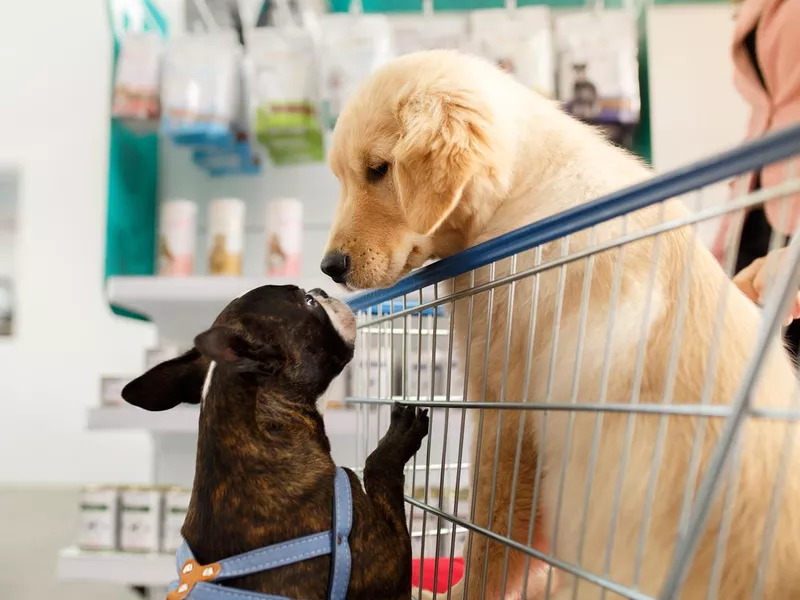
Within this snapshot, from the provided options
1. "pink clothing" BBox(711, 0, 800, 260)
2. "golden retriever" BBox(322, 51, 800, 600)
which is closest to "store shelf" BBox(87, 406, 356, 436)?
"golden retriever" BBox(322, 51, 800, 600)

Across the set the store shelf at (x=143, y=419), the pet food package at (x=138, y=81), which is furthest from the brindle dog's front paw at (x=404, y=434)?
the pet food package at (x=138, y=81)

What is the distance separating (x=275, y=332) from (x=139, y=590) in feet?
5.26

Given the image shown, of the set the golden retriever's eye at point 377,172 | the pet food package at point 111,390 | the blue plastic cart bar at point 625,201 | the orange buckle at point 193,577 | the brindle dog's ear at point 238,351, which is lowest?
the pet food package at point 111,390

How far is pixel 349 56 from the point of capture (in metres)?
1.80

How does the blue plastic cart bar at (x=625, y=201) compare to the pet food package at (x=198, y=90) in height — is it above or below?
below

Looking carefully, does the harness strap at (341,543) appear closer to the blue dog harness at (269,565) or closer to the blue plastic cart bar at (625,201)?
the blue dog harness at (269,565)

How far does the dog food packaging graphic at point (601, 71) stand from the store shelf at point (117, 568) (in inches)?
63.0

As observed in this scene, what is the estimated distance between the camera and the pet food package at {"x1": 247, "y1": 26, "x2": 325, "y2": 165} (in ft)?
6.12

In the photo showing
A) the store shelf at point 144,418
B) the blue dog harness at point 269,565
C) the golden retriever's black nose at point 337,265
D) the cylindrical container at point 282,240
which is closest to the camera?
the blue dog harness at point 269,565

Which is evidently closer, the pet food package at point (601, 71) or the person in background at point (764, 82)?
the person in background at point (764, 82)

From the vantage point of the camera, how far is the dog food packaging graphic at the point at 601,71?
1.81 metres

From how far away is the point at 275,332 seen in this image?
911mm

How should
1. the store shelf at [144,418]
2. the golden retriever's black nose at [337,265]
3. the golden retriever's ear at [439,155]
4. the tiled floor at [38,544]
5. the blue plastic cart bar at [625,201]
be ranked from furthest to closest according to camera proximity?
the tiled floor at [38,544] → the store shelf at [144,418] → the golden retriever's black nose at [337,265] → the golden retriever's ear at [439,155] → the blue plastic cart bar at [625,201]

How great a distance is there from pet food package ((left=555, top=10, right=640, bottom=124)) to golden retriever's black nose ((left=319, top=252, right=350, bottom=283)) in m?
1.07
